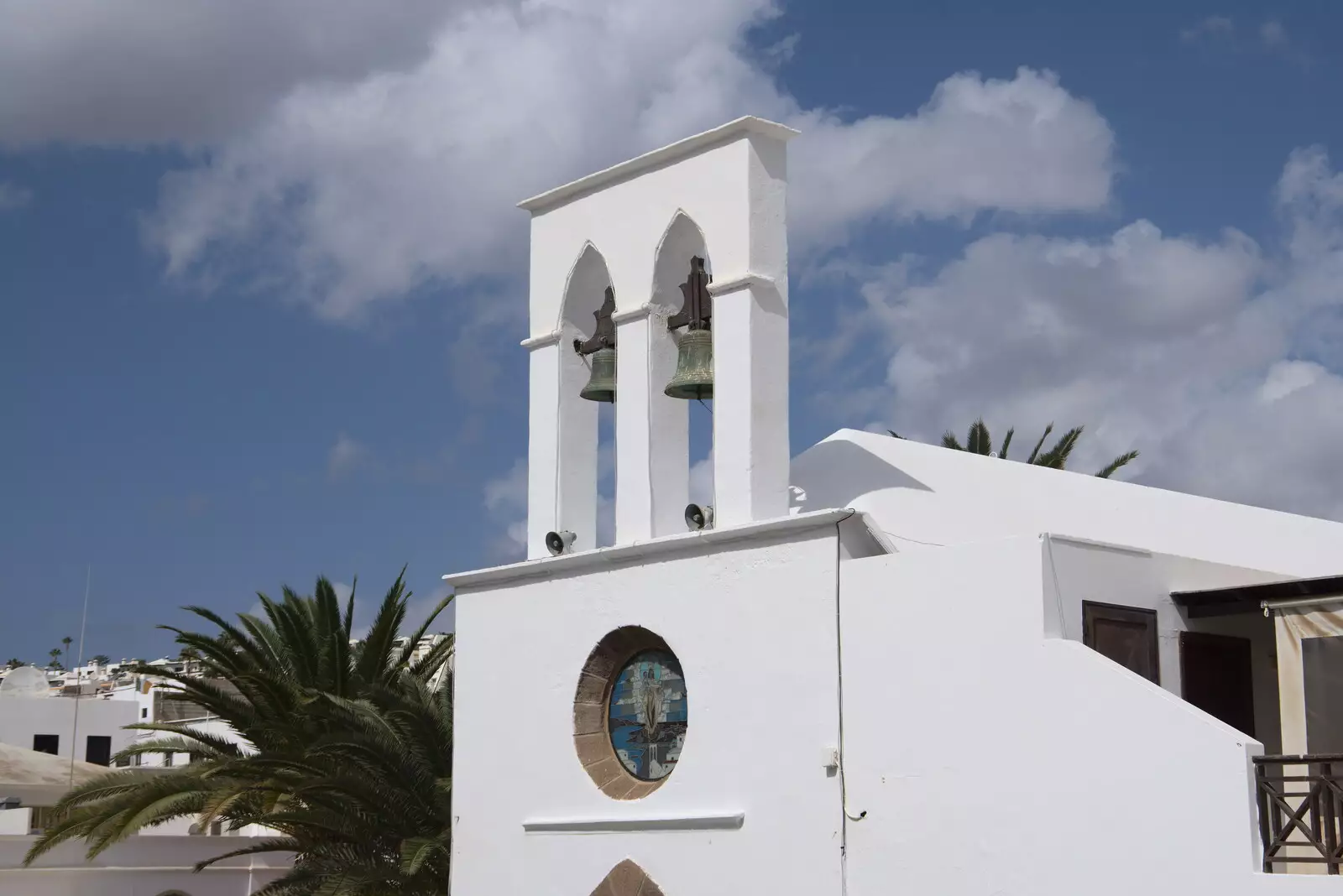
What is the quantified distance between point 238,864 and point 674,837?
600 inches

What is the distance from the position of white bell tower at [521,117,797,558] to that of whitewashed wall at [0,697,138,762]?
27.0 m

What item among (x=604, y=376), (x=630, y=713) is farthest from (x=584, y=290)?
(x=630, y=713)

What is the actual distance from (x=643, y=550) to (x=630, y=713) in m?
1.21

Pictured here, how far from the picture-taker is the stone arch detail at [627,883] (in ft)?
36.7

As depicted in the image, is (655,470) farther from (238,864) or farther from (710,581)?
(238,864)

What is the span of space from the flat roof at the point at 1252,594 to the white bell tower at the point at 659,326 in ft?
9.34

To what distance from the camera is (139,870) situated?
71.0 feet

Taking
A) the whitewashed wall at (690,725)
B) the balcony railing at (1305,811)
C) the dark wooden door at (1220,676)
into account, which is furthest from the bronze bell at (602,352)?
the balcony railing at (1305,811)

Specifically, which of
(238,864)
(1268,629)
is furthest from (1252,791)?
(238,864)

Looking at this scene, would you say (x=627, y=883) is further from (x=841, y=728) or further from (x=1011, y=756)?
(x=1011, y=756)

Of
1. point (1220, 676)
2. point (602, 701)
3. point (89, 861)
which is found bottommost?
point (89, 861)

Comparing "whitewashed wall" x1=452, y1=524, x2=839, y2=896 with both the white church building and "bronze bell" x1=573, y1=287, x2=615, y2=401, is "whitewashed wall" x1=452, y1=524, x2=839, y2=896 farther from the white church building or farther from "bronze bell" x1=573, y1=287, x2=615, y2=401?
"bronze bell" x1=573, y1=287, x2=615, y2=401

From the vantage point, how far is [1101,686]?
29.3ft

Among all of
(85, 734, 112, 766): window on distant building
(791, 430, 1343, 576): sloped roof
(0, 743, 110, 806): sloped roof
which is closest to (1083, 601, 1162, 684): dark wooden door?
(791, 430, 1343, 576): sloped roof
